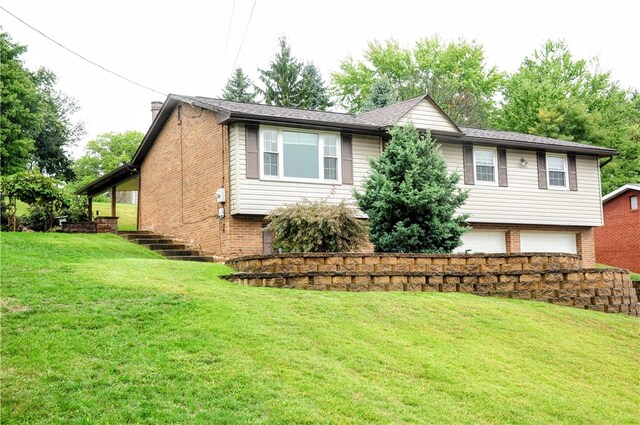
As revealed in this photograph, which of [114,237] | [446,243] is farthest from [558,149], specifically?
[114,237]

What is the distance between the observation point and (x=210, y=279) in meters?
10.9

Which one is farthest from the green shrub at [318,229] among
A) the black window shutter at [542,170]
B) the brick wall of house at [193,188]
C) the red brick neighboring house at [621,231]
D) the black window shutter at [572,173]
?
the red brick neighboring house at [621,231]

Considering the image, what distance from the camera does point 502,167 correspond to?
21.1 m

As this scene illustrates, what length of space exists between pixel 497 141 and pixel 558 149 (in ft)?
8.54

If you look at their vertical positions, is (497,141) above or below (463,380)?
→ above

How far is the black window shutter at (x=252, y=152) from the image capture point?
662 inches

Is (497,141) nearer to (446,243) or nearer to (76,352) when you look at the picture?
(446,243)

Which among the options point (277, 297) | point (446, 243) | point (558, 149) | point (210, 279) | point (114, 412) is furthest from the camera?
point (558, 149)

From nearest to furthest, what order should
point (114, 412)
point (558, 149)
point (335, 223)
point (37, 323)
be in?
point (114, 412)
point (37, 323)
point (335, 223)
point (558, 149)

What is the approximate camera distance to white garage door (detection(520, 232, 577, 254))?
861 inches

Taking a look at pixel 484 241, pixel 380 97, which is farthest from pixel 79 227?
pixel 380 97

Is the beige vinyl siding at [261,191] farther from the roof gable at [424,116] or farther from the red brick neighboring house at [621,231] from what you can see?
the red brick neighboring house at [621,231]

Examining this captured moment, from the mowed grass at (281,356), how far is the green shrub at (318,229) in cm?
219

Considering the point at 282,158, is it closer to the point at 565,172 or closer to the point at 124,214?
the point at 565,172
